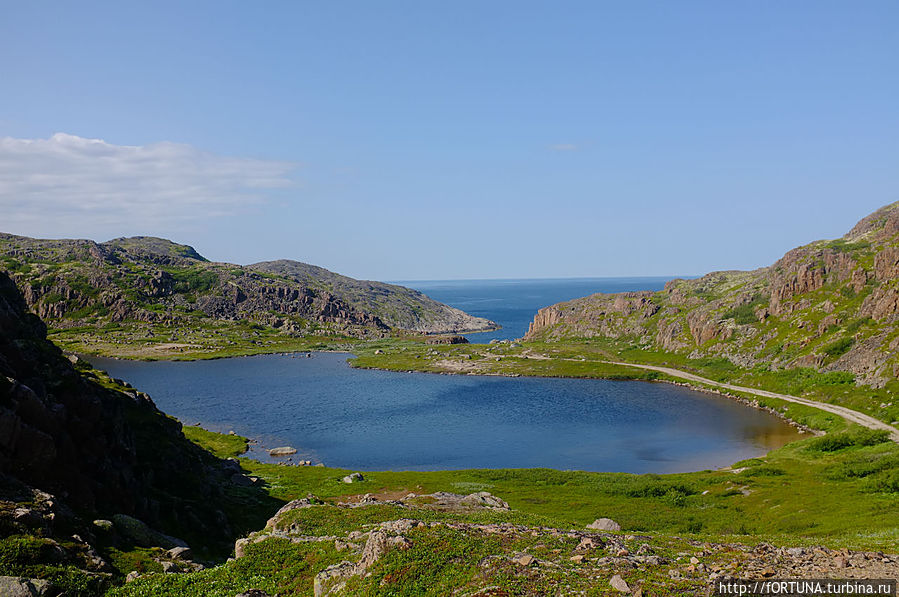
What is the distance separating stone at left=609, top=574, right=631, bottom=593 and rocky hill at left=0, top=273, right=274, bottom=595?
2795cm

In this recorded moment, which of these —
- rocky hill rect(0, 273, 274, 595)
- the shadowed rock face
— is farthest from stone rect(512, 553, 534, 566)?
the shadowed rock face

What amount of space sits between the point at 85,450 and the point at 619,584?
49.8m

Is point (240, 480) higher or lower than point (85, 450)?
lower

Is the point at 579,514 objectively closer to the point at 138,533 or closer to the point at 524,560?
the point at 524,560

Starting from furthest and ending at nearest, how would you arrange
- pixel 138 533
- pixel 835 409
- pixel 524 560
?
pixel 835 409
pixel 138 533
pixel 524 560

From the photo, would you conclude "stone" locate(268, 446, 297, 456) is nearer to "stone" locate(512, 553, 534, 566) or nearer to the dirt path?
"stone" locate(512, 553, 534, 566)

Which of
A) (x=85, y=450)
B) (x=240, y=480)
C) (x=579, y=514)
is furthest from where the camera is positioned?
(x=240, y=480)

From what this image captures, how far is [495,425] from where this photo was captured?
148375mm

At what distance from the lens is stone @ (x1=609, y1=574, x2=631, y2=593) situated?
2581 cm

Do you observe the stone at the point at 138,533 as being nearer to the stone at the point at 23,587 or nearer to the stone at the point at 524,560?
the stone at the point at 23,587

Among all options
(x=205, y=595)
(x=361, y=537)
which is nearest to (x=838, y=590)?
(x=361, y=537)

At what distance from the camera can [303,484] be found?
8950cm

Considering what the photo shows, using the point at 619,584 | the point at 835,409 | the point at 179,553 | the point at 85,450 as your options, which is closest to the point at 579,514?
the point at 619,584

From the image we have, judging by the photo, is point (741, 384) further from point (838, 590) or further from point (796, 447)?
point (838, 590)
